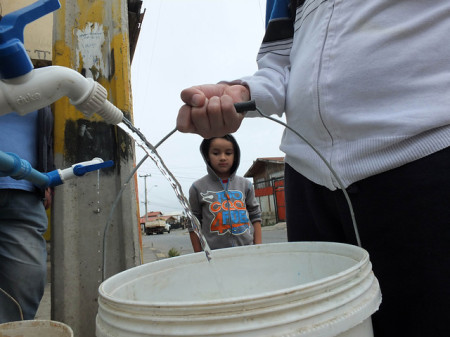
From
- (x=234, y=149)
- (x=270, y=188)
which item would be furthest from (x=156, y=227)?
(x=234, y=149)

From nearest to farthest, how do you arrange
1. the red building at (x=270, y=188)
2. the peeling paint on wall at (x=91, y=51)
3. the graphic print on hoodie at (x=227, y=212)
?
the peeling paint on wall at (x=91, y=51), the graphic print on hoodie at (x=227, y=212), the red building at (x=270, y=188)

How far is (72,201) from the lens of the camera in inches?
58.3

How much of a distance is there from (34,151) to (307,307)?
135 cm

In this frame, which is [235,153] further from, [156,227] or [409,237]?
[156,227]

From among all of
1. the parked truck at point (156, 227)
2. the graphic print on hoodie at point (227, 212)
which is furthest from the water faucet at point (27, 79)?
the parked truck at point (156, 227)

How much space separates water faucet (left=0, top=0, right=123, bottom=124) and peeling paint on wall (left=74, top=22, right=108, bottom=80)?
1107 mm

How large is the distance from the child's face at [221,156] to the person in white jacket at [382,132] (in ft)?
4.80

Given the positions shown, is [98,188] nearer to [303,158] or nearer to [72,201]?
[72,201]

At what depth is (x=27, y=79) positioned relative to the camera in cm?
53

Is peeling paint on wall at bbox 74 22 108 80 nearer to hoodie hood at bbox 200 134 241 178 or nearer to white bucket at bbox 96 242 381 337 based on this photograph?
hoodie hood at bbox 200 134 241 178

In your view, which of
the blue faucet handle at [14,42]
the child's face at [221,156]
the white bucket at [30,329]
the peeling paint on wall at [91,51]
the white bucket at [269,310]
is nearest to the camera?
the white bucket at [269,310]

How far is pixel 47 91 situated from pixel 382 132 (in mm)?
611

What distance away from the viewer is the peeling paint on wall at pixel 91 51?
1.58 meters

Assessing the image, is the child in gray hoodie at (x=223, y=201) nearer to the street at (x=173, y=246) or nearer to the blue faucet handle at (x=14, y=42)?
the blue faucet handle at (x=14, y=42)
